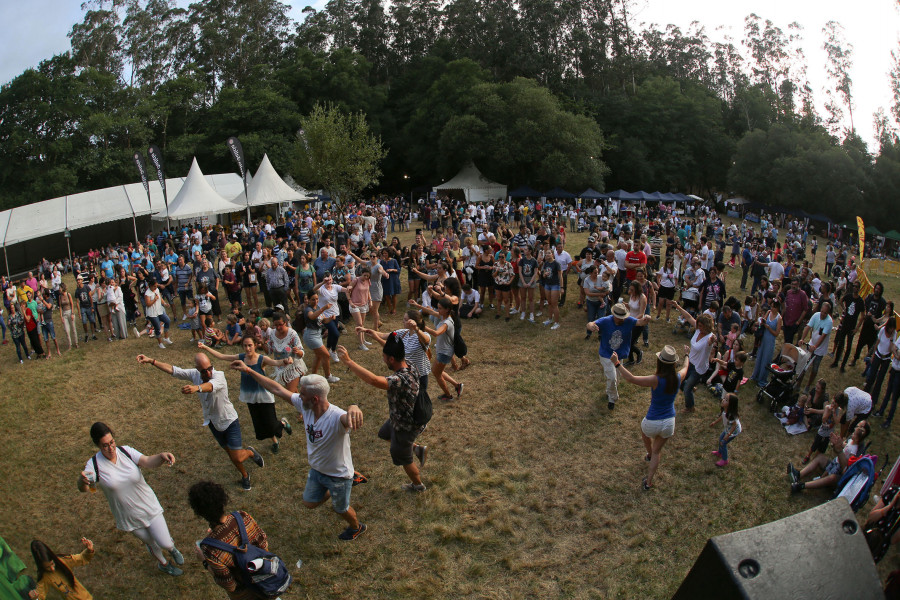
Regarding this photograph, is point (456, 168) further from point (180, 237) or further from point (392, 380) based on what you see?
point (392, 380)

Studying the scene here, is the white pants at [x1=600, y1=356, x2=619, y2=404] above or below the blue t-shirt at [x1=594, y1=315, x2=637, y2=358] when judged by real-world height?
below

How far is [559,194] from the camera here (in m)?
36.1

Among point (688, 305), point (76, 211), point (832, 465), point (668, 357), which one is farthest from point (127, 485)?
point (76, 211)

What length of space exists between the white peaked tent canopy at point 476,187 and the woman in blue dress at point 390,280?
24814 mm

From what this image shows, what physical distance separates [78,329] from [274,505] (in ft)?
33.1

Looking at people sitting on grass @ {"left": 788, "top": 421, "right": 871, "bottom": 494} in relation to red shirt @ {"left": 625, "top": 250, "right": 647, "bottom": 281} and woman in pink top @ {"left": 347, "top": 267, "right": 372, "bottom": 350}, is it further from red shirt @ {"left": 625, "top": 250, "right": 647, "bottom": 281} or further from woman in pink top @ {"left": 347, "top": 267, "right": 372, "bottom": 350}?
woman in pink top @ {"left": 347, "top": 267, "right": 372, "bottom": 350}

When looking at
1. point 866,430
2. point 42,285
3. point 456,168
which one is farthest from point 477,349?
point 456,168

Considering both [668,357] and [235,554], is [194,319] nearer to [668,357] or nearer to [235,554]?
[235,554]

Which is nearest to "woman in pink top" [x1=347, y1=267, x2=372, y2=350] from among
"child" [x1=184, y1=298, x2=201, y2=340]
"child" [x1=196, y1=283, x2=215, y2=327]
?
"child" [x1=196, y1=283, x2=215, y2=327]

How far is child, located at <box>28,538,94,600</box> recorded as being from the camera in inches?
135

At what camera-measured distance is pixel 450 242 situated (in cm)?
1341

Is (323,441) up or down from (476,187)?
down

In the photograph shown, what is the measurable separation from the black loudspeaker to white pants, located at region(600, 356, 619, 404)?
20.1ft

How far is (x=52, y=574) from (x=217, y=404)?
2.22 meters
